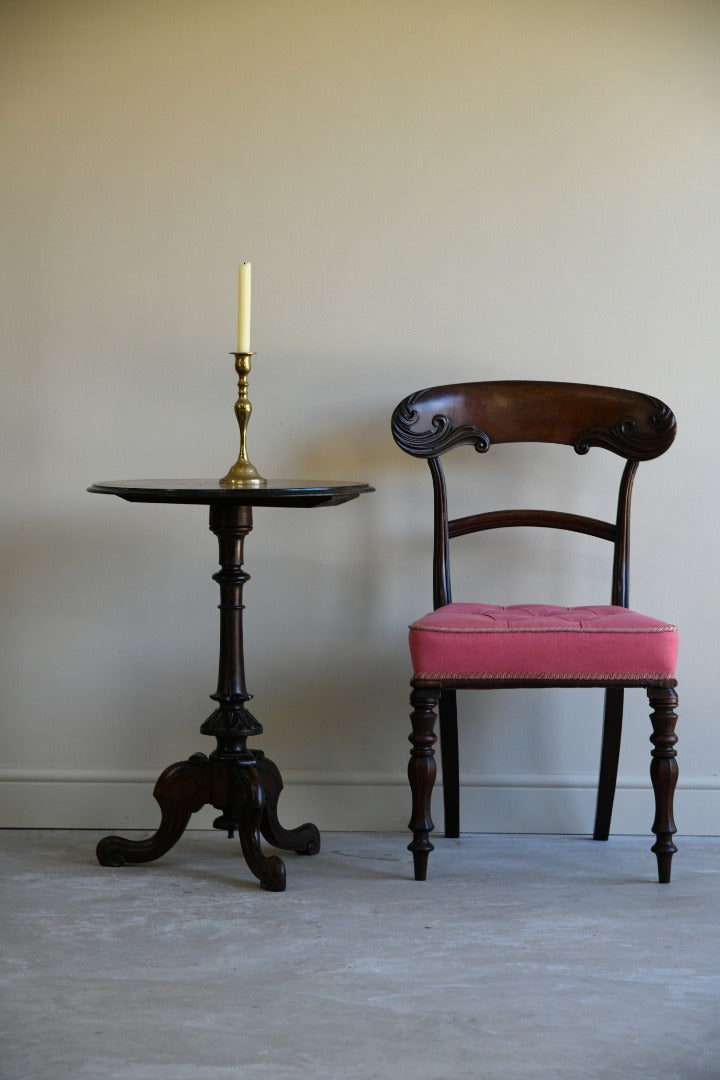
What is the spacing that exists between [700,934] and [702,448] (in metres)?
1.16

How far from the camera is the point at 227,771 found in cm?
240

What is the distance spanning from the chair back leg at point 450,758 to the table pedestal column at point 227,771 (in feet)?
1.35

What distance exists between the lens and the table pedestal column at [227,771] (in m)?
2.37

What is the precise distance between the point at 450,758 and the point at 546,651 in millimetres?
502

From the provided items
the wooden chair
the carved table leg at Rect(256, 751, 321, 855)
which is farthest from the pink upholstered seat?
the carved table leg at Rect(256, 751, 321, 855)

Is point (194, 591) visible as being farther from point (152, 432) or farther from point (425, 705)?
point (425, 705)

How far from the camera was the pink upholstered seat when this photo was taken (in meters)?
2.26

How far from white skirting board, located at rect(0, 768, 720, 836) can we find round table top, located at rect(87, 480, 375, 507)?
804 mm

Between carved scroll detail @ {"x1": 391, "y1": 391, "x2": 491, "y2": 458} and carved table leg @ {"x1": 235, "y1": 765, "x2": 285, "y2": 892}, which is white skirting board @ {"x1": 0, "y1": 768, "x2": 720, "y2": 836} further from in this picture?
carved scroll detail @ {"x1": 391, "y1": 391, "x2": 491, "y2": 458}

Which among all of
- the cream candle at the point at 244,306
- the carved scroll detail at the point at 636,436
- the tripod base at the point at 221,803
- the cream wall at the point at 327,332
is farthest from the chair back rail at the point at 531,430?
the tripod base at the point at 221,803

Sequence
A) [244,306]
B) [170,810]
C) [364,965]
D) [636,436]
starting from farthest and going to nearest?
1. [636,436]
2. [170,810]
3. [244,306]
4. [364,965]

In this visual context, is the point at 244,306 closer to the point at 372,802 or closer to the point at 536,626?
the point at 536,626

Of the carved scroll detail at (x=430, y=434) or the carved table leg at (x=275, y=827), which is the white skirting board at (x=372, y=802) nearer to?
the carved table leg at (x=275, y=827)

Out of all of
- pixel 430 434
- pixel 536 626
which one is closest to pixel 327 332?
pixel 430 434
